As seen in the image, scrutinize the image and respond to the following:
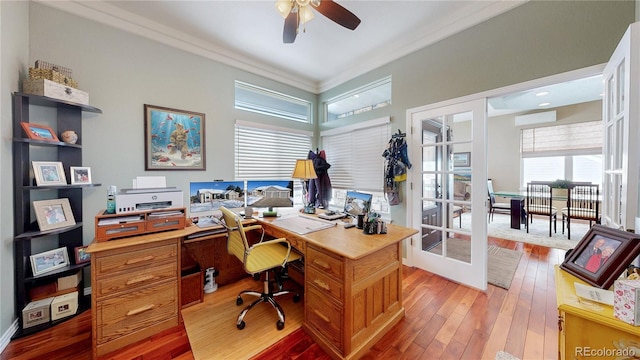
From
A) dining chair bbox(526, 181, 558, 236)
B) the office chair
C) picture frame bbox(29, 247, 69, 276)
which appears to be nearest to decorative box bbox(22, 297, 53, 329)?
picture frame bbox(29, 247, 69, 276)

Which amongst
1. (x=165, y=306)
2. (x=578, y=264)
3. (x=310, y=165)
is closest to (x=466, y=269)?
(x=578, y=264)

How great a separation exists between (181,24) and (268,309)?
3.19 m

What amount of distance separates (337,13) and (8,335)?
11.4 ft

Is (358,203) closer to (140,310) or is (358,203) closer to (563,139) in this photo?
(140,310)

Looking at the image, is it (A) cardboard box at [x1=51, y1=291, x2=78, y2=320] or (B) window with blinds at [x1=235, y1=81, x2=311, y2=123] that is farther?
(B) window with blinds at [x1=235, y1=81, x2=311, y2=123]

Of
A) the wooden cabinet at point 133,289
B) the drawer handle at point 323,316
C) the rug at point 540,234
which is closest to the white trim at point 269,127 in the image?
the wooden cabinet at point 133,289

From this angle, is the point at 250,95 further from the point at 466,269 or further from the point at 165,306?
the point at 466,269

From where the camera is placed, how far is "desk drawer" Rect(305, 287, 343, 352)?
1.50m

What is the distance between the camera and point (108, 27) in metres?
2.23

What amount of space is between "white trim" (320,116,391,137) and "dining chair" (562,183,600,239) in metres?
3.66

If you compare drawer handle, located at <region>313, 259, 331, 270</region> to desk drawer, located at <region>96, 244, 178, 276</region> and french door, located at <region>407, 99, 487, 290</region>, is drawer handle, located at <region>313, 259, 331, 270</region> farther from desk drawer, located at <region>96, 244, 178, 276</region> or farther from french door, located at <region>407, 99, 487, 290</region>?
french door, located at <region>407, 99, 487, 290</region>

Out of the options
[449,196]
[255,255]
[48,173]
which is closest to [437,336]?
[449,196]

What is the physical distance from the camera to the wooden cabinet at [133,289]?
155cm

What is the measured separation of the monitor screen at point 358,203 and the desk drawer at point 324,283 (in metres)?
0.73
